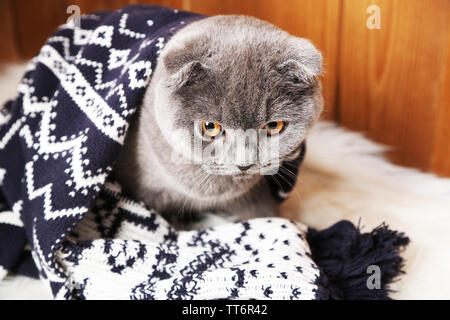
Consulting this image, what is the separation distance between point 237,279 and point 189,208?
0.89 ft

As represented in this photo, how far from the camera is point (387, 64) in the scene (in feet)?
3.77

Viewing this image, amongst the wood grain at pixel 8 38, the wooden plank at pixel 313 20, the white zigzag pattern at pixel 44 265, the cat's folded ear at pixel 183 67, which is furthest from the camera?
the wood grain at pixel 8 38

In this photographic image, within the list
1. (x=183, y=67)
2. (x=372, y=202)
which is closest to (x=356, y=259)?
(x=372, y=202)

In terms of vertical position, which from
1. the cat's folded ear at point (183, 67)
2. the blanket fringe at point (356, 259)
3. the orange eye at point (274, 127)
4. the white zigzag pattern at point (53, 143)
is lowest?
the blanket fringe at point (356, 259)

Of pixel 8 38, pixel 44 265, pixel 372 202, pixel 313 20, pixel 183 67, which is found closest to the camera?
pixel 183 67

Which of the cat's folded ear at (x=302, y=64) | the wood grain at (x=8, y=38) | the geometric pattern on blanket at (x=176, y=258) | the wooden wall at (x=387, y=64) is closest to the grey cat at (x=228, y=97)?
the cat's folded ear at (x=302, y=64)

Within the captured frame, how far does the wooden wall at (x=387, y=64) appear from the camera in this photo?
3.48ft

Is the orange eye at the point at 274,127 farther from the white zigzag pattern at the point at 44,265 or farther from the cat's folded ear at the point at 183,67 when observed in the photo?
the white zigzag pattern at the point at 44,265

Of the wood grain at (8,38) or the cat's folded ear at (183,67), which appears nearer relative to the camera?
the cat's folded ear at (183,67)

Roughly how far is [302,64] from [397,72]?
0.45m

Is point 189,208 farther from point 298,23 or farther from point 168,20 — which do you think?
point 298,23

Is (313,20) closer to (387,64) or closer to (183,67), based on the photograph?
(387,64)

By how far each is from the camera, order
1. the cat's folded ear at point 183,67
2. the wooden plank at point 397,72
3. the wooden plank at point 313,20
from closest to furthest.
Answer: the cat's folded ear at point 183,67, the wooden plank at point 397,72, the wooden plank at point 313,20

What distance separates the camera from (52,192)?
0.89 meters
